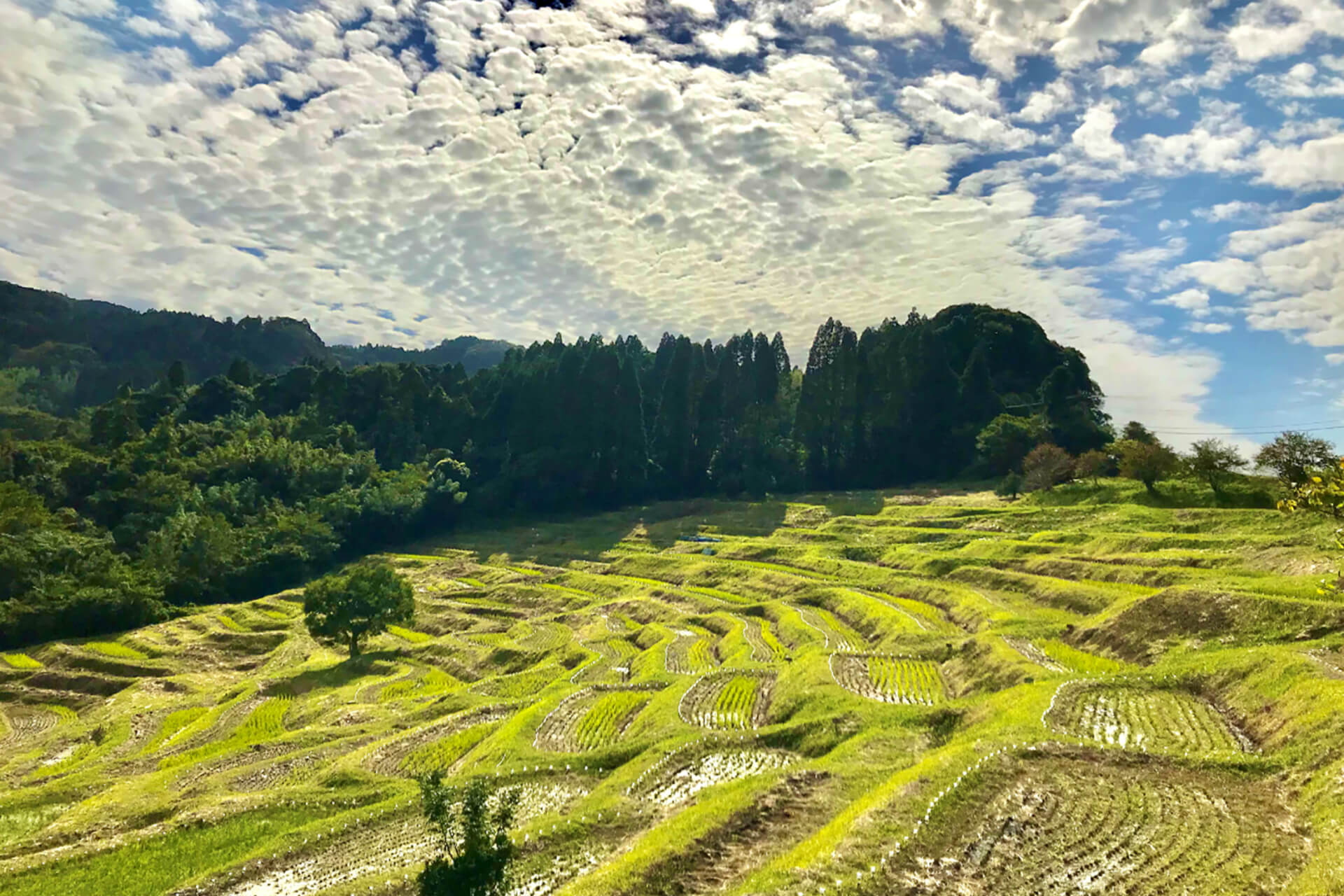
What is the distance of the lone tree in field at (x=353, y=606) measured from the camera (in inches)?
2539

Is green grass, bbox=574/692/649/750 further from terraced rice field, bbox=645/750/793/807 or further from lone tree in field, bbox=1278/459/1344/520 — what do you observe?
lone tree in field, bbox=1278/459/1344/520

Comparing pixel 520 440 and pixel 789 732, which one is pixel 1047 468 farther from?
pixel 520 440

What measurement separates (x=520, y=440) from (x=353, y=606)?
69.9 m

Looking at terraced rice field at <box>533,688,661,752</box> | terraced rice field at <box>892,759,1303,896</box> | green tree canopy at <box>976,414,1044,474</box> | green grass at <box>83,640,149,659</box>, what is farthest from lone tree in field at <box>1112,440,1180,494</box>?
green grass at <box>83,640,149,659</box>

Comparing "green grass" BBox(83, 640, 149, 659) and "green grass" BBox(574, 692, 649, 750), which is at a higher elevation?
"green grass" BBox(574, 692, 649, 750)

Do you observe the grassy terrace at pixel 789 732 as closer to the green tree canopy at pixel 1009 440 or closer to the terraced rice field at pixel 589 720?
the terraced rice field at pixel 589 720

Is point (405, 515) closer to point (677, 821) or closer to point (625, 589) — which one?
point (625, 589)

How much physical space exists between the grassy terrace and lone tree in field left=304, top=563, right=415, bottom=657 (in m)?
2.90

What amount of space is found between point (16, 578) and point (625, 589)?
204ft

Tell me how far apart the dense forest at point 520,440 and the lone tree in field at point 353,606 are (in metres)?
38.3

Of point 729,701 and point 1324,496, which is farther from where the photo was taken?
point 729,701

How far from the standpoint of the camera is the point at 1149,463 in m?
70.8

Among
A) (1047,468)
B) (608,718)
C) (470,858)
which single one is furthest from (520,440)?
(470,858)

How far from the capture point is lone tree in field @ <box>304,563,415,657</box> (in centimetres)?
6450
